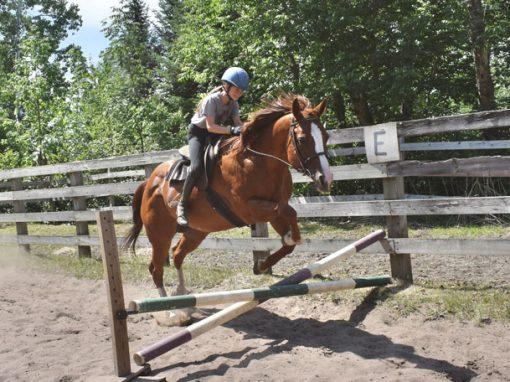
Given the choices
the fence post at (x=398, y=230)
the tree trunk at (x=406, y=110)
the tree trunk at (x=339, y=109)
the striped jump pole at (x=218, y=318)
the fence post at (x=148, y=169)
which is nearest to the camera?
the striped jump pole at (x=218, y=318)

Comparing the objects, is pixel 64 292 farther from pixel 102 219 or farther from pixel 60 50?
pixel 60 50

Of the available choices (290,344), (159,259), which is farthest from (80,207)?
(290,344)

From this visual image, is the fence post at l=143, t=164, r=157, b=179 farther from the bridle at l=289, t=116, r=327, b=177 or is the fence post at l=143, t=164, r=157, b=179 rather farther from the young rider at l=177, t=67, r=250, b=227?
the bridle at l=289, t=116, r=327, b=177

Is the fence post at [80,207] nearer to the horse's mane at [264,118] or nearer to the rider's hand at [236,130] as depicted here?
the rider's hand at [236,130]

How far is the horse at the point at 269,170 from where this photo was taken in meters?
4.64

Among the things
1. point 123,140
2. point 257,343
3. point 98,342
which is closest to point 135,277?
point 98,342

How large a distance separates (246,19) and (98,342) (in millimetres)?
11262

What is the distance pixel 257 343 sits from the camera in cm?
501

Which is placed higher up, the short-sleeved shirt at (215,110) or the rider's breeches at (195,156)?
the short-sleeved shirt at (215,110)

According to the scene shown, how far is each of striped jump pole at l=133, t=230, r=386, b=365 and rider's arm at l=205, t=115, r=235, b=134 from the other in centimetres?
161

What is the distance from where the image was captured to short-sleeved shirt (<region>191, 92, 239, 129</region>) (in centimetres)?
557

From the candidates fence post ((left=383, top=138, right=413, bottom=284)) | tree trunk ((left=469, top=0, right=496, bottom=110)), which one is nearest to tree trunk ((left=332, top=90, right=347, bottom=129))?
tree trunk ((left=469, top=0, right=496, bottom=110))

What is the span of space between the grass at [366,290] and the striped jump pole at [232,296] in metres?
0.40

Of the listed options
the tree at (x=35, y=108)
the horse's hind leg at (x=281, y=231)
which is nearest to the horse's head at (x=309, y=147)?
the horse's hind leg at (x=281, y=231)
